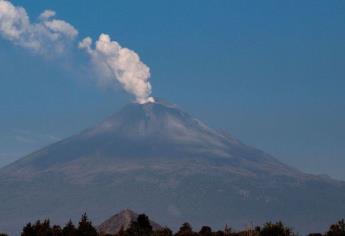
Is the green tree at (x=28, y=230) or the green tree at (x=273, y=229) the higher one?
the green tree at (x=28, y=230)

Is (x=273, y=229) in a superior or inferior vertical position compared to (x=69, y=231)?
inferior

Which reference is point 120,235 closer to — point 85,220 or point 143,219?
point 143,219

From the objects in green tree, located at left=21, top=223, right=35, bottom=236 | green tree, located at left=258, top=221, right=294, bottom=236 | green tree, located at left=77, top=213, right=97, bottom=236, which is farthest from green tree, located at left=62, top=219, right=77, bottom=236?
green tree, located at left=258, top=221, right=294, bottom=236

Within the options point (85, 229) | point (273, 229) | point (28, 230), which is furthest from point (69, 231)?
point (273, 229)

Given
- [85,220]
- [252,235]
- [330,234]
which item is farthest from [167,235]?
[252,235]

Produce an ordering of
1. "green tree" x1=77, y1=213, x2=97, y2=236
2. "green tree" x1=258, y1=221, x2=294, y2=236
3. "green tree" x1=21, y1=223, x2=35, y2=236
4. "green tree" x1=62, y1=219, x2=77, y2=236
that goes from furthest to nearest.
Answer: "green tree" x1=62, y1=219, x2=77, y2=236 → "green tree" x1=21, y1=223, x2=35, y2=236 → "green tree" x1=77, y1=213, x2=97, y2=236 → "green tree" x1=258, y1=221, x2=294, y2=236

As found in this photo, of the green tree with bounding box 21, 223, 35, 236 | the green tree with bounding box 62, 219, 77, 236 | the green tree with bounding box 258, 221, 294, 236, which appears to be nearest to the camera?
the green tree with bounding box 258, 221, 294, 236

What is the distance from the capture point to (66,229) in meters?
93.4

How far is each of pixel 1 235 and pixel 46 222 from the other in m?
5.23

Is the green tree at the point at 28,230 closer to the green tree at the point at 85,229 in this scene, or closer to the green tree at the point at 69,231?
the green tree at the point at 69,231

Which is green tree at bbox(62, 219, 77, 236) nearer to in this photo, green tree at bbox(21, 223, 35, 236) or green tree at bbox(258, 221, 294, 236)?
green tree at bbox(21, 223, 35, 236)

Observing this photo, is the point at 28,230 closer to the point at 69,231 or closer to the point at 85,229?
the point at 69,231

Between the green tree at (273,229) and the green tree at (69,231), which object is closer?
the green tree at (273,229)

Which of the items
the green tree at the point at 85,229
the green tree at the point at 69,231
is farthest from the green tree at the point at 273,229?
the green tree at the point at 69,231
